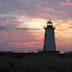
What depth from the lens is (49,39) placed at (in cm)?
4228

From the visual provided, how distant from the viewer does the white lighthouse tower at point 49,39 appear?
137ft

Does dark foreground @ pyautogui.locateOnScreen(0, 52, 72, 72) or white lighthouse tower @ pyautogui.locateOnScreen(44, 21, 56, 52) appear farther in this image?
white lighthouse tower @ pyautogui.locateOnScreen(44, 21, 56, 52)

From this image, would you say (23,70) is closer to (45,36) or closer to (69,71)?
(69,71)

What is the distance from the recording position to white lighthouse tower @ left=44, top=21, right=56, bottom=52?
4169 centimetres

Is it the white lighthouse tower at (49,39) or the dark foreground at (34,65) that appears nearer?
the dark foreground at (34,65)

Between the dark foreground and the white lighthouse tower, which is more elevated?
the white lighthouse tower

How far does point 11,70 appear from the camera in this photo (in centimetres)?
1847

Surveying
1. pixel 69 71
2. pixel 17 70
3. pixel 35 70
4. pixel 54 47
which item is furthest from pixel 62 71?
pixel 54 47

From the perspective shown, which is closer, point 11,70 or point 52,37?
point 11,70

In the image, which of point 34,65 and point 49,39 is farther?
point 49,39

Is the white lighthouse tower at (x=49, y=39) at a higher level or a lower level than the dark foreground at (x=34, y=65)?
higher

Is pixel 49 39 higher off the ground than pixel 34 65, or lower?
higher

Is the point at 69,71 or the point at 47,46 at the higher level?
the point at 47,46

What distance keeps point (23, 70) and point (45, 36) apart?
24290 millimetres
